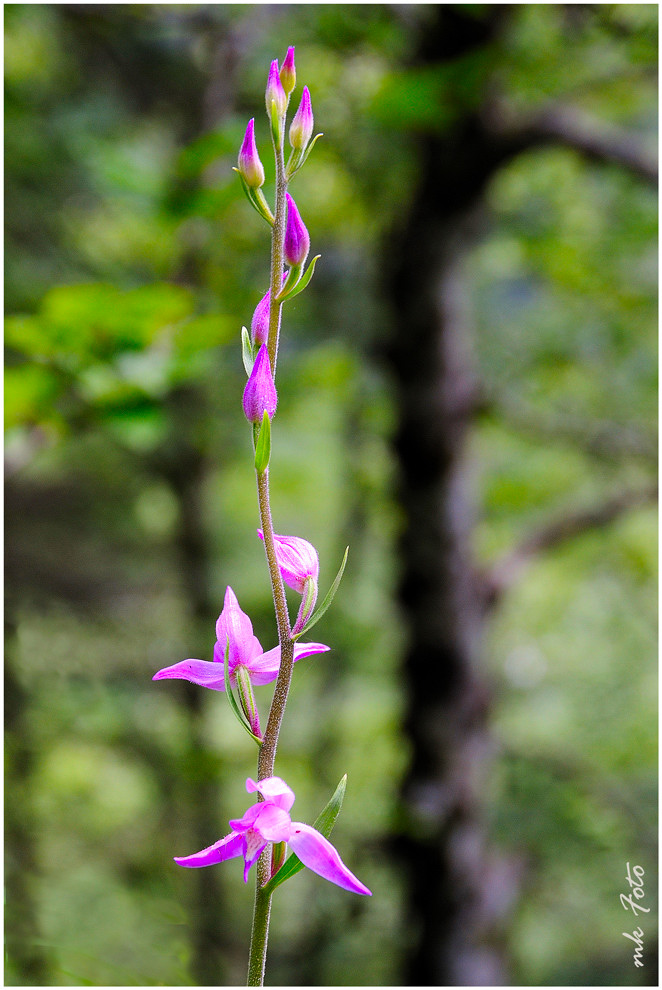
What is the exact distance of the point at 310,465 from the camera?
5316 mm

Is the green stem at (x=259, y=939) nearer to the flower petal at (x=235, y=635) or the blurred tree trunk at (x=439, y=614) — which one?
the flower petal at (x=235, y=635)

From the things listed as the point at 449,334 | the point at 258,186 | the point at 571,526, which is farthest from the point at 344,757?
the point at 258,186

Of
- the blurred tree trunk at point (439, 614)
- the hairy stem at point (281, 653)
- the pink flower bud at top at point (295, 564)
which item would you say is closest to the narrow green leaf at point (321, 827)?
the hairy stem at point (281, 653)

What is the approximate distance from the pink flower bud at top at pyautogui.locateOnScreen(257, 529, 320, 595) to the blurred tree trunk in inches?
101

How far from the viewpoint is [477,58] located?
58.2 inches

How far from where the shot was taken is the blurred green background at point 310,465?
5.10ft

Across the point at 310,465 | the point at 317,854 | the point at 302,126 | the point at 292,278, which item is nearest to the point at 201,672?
the point at 317,854

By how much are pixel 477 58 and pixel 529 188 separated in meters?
2.15

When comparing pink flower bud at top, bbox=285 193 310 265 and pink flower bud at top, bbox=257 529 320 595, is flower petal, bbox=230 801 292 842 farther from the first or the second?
pink flower bud at top, bbox=285 193 310 265

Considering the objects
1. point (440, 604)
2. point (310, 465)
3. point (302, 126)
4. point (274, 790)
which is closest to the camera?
point (274, 790)

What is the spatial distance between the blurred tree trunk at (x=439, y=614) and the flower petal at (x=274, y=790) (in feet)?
8.62

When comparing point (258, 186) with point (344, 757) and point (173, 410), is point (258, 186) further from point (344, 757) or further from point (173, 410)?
point (344, 757)

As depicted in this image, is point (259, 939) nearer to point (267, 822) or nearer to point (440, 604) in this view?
point (267, 822)

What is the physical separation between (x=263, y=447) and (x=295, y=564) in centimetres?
8
